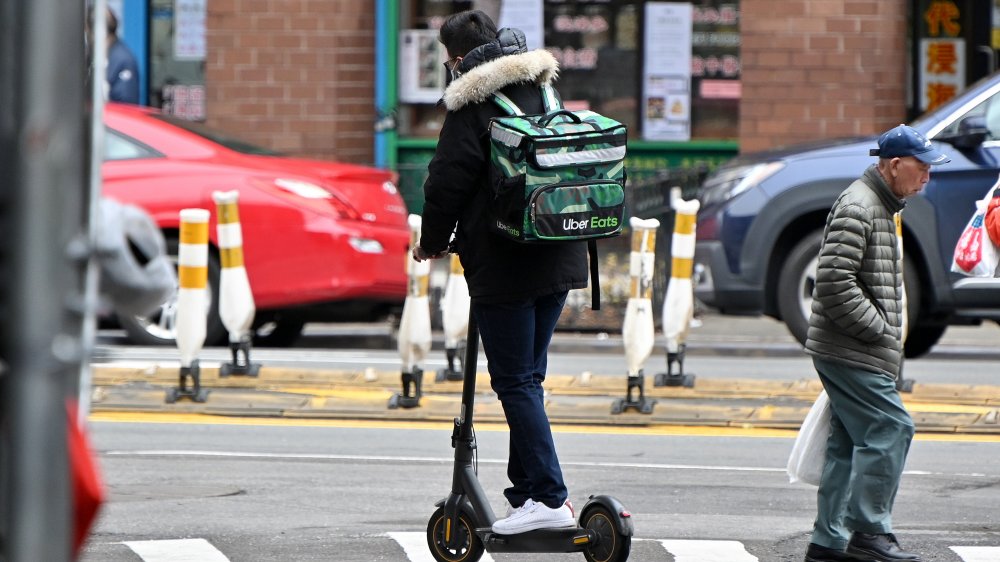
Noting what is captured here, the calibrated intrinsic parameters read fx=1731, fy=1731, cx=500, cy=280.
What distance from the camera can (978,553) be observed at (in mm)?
5938

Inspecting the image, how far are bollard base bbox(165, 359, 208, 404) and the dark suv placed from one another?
12.1ft

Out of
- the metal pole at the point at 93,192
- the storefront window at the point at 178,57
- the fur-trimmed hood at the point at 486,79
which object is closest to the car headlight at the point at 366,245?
the fur-trimmed hood at the point at 486,79

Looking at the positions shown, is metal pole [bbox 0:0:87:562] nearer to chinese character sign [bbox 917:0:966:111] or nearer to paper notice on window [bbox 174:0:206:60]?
paper notice on window [bbox 174:0:206:60]

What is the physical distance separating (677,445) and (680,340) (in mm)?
1393

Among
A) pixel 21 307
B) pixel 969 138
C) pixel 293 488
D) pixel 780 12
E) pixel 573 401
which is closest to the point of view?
pixel 21 307

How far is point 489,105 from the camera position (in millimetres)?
5223

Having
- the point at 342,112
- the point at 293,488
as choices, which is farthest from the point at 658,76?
the point at 293,488

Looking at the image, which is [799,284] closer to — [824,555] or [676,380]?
[676,380]

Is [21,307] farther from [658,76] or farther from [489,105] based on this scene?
[658,76]

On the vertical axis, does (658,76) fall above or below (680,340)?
above

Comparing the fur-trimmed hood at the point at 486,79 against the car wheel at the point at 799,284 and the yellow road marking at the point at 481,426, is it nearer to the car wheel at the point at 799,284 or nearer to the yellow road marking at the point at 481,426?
the yellow road marking at the point at 481,426

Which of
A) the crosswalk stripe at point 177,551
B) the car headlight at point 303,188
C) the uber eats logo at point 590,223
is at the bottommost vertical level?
the crosswalk stripe at point 177,551

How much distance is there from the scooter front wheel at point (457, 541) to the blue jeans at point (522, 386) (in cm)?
24

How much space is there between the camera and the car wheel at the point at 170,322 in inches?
451
